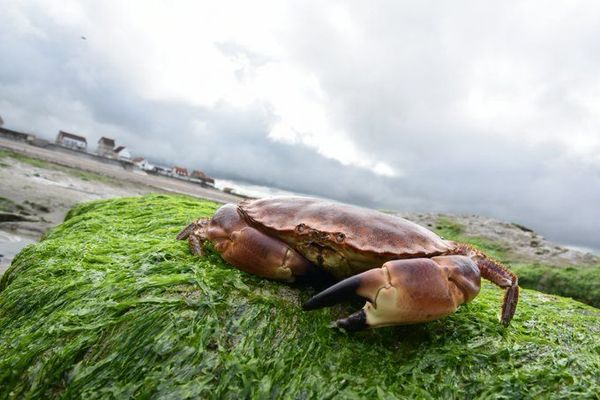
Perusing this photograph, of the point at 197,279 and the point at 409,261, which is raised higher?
the point at 409,261

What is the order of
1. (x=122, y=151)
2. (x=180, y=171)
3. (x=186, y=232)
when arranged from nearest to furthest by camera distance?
1. (x=186, y=232)
2. (x=180, y=171)
3. (x=122, y=151)

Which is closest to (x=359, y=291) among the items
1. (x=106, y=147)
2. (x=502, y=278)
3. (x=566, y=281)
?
(x=502, y=278)

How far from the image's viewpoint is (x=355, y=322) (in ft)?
7.04

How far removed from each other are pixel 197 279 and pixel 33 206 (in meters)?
10.6

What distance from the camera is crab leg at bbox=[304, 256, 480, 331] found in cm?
202

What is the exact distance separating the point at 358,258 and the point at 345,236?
0.17 meters

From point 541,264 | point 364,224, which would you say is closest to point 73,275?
point 364,224

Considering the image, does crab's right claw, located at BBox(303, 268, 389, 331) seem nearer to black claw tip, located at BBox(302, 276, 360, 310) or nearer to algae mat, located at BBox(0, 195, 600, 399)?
black claw tip, located at BBox(302, 276, 360, 310)

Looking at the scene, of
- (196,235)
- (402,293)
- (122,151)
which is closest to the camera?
(402,293)

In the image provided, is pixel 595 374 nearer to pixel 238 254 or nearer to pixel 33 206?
pixel 238 254

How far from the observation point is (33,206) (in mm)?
10695

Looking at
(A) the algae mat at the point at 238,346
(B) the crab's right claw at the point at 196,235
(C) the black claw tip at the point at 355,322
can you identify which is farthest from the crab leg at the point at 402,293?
(B) the crab's right claw at the point at 196,235

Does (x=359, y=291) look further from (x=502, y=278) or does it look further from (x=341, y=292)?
(x=502, y=278)

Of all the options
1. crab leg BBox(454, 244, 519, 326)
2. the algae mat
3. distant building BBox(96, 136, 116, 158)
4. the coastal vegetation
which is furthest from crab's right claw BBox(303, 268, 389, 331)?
distant building BBox(96, 136, 116, 158)
